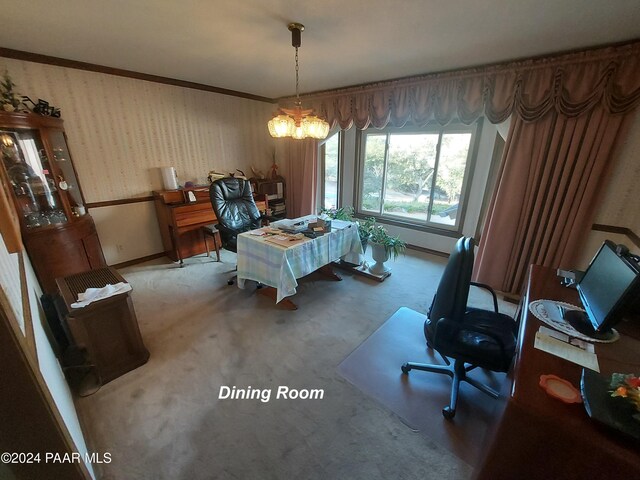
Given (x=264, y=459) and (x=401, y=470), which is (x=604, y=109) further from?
(x=264, y=459)

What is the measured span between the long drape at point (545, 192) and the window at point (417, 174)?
0.92 meters

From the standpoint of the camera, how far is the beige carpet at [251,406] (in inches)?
50.1

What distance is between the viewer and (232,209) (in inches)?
123

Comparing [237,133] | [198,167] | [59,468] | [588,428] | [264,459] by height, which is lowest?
[264,459]

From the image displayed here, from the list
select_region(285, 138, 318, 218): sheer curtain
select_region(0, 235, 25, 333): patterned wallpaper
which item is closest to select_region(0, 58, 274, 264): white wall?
select_region(285, 138, 318, 218): sheer curtain

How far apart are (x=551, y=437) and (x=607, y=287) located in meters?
0.73

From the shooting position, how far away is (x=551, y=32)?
1828 millimetres

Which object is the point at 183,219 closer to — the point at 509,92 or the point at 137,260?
the point at 137,260

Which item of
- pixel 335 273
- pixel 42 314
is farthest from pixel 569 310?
pixel 42 314

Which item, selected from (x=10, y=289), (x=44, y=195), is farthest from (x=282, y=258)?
(x=44, y=195)

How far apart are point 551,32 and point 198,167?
13.2 feet

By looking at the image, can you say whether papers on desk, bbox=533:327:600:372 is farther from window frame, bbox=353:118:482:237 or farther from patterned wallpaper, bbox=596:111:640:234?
window frame, bbox=353:118:482:237

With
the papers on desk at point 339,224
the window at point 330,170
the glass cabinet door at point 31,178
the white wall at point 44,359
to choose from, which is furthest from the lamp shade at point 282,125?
the window at point 330,170

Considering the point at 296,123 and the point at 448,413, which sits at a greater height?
the point at 296,123
